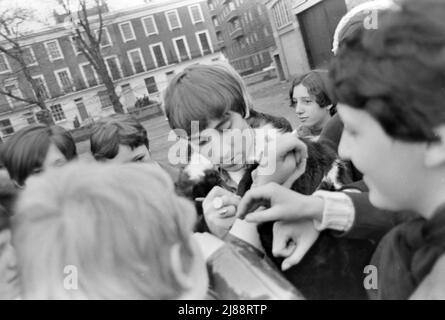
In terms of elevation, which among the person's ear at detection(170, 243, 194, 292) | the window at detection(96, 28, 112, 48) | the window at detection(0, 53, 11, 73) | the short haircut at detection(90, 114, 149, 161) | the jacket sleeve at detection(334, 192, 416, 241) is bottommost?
the jacket sleeve at detection(334, 192, 416, 241)

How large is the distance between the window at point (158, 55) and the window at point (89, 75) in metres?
4.22

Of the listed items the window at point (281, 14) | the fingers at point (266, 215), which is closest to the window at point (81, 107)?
the window at point (281, 14)

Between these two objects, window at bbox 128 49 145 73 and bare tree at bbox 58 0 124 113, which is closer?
bare tree at bbox 58 0 124 113

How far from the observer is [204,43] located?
915 inches

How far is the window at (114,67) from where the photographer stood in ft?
69.8

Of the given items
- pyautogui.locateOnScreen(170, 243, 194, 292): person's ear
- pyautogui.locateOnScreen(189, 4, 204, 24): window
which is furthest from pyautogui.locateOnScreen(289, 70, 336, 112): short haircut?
pyautogui.locateOnScreen(189, 4, 204, 24): window

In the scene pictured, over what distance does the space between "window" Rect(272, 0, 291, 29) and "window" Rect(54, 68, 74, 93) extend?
14522 millimetres

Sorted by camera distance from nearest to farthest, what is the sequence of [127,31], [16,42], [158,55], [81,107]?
[16,42], [81,107], [127,31], [158,55]

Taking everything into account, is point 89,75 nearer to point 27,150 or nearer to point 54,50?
point 54,50

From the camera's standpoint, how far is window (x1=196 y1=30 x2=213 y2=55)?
23.0 m

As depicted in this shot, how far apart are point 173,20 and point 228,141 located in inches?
915

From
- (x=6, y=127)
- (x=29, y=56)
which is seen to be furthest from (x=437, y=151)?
(x=6, y=127)

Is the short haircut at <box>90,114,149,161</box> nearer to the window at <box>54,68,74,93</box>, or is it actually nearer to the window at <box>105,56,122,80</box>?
the window at <box>54,68,74,93</box>

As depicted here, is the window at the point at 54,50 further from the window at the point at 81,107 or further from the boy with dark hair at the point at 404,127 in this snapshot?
the boy with dark hair at the point at 404,127
